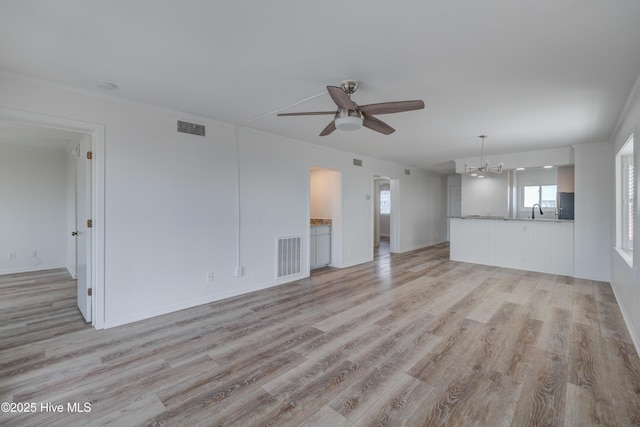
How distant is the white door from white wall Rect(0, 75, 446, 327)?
29 centimetres

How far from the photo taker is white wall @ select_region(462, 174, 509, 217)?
293 inches

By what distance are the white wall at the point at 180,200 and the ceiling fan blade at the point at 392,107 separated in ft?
7.56

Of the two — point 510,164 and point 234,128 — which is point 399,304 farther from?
point 510,164

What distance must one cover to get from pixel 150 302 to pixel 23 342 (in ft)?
3.52

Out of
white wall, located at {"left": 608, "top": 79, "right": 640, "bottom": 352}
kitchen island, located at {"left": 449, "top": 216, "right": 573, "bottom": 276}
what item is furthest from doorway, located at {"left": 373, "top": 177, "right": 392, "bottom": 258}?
white wall, located at {"left": 608, "top": 79, "right": 640, "bottom": 352}

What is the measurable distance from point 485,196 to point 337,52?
686cm

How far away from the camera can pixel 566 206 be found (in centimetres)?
596

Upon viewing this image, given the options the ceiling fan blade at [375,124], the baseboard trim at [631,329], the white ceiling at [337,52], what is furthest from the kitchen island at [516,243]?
the ceiling fan blade at [375,124]

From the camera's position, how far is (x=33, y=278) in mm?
5051

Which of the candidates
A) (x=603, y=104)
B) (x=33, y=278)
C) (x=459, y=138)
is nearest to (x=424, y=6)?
(x=603, y=104)

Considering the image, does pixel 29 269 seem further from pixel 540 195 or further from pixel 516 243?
pixel 540 195

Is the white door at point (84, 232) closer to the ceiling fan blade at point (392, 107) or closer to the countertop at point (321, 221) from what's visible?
the ceiling fan blade at point (392, 107)

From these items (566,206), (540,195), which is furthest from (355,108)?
(540,195)

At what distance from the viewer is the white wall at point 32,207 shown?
5379 millimetres
